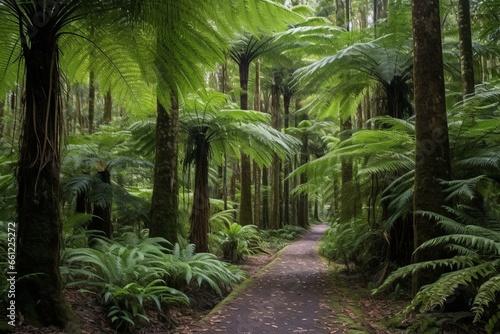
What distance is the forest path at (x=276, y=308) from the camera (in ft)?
12.7

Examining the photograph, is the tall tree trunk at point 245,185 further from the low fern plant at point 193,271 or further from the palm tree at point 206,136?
the low fern plant at point 193,271

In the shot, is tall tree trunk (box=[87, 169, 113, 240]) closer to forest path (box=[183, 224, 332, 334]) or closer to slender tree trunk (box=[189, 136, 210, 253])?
slender tree trunk (box=[189, 136, 210, 253])

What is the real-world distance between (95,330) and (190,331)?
0.97 metres

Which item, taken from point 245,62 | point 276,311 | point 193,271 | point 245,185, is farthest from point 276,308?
point 245,62

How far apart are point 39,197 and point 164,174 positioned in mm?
2996

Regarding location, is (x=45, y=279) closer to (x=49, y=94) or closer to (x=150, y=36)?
(x=49, y=94)

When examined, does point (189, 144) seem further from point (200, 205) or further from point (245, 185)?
point (245, 185)

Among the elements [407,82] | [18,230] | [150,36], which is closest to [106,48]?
[150,36]

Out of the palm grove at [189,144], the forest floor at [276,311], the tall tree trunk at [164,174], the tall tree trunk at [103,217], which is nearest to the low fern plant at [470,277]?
the palm grove at [189,144]

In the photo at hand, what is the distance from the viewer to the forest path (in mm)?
3857

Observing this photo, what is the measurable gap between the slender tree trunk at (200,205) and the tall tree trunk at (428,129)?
419 centimetres

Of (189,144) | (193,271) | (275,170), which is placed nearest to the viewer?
(193,271)

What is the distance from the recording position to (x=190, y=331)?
373cm

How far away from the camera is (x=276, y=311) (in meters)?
4.53
